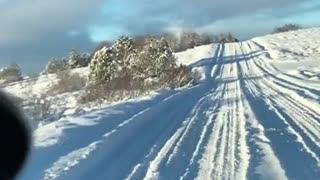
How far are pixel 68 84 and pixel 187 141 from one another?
3645 cm

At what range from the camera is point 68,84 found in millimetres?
48500

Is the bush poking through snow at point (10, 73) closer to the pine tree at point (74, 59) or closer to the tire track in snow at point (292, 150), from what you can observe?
the pine tree at point (74, 59)

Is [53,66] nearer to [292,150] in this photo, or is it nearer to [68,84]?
[68,84]

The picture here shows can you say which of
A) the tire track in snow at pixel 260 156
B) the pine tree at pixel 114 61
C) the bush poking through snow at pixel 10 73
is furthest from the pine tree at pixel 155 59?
the bush poking through snow at pixel 10 73

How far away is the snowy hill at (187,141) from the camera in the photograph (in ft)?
32.1

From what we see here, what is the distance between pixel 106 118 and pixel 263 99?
7.18 m

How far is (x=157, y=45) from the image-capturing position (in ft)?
127

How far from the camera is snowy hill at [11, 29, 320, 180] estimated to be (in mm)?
9773

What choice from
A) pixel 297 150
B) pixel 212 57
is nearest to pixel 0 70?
pixel 212 57

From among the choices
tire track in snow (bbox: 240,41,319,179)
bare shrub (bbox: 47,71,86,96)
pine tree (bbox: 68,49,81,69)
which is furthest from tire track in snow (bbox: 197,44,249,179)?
pine tree (bbox: 68,49,81,69)

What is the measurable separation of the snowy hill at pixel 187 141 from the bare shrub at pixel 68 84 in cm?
2513

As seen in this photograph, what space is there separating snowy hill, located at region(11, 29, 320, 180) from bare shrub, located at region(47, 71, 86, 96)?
25130mm

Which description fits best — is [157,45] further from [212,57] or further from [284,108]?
[212,57]

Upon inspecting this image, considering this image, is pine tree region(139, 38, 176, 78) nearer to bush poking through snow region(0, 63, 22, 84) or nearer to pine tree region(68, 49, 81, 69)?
bush poking through snow region(0, 63, 22, 84)
